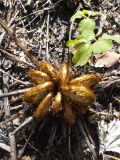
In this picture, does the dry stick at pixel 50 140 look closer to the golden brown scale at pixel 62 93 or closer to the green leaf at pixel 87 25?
the golden brown scale at pixel 62 93

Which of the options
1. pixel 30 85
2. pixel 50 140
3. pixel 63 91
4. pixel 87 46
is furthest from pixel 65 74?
pixel 50 140

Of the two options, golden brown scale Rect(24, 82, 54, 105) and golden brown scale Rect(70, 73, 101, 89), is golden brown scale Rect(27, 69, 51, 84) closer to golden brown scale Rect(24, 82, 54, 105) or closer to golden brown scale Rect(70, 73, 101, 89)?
golden brown scale Rect(24, 82, 54, 105)

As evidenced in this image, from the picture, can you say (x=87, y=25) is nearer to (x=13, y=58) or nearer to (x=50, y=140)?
(x=13, y=58)

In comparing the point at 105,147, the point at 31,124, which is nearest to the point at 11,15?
the point at 31,124

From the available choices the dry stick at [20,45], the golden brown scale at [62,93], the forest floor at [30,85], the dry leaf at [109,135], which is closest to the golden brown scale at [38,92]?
the golden brown scale at [62,93]

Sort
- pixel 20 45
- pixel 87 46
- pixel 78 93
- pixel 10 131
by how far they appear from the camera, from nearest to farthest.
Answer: pixel 78 93 → pixel 87 46 → pixel 10 131 → pixel 20 45

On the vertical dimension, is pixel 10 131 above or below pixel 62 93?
below

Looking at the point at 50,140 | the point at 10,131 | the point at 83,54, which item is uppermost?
the point at 83,54

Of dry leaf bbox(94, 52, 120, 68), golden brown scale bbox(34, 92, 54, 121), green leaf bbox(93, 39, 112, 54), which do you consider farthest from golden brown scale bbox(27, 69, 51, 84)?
dry leaf bbox(94, 52, 120, 68)
